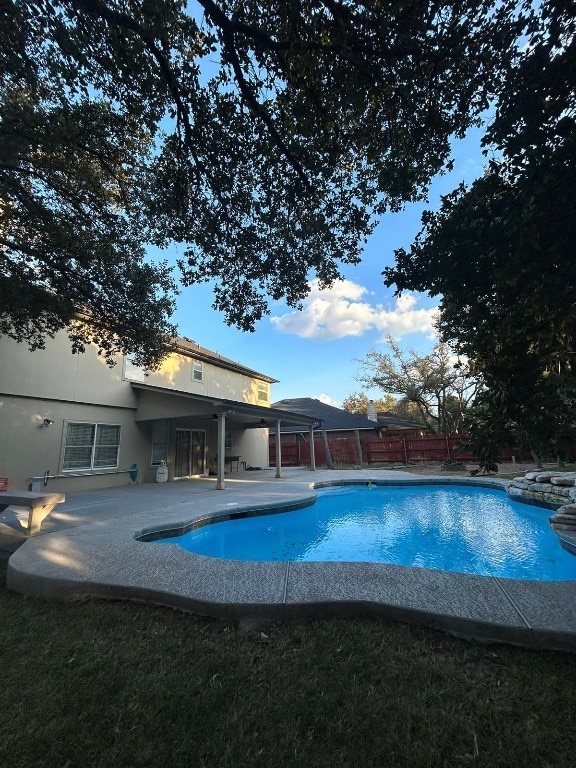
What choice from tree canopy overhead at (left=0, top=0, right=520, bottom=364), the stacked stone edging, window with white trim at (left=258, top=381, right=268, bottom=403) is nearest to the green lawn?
tree canopy overhead at (left=0, top=0, right=520, bottom=364)

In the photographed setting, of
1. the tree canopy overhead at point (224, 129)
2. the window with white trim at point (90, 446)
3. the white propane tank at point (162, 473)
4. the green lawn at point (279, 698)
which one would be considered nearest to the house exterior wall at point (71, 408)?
the window with white trim at point (90, 446)

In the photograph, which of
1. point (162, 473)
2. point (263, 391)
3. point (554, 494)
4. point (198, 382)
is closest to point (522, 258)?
point (554, 494)

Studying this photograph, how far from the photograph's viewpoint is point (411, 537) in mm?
8070

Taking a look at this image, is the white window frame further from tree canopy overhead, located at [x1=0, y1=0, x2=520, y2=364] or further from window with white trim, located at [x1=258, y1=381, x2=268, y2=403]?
tree canopy overhead, located at [x1=0, y1=0, x2=520, y2=364]

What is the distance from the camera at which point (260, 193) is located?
601cm

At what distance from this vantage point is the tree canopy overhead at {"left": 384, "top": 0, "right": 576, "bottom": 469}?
234cm

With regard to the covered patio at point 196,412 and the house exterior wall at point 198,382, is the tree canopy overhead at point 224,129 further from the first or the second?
the house exterior wall at point 198,382

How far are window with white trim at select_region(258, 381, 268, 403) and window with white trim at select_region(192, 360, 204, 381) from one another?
213 inches

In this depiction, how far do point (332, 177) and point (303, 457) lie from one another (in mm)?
20253

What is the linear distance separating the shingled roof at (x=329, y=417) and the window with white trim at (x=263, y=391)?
221cm

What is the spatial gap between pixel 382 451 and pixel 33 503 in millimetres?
19753

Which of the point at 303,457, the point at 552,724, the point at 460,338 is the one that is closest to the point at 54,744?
the point at 552,724

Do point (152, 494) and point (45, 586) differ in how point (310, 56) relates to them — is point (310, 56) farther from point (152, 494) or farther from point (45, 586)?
point (152, 494)

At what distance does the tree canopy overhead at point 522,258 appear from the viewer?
2340mm
